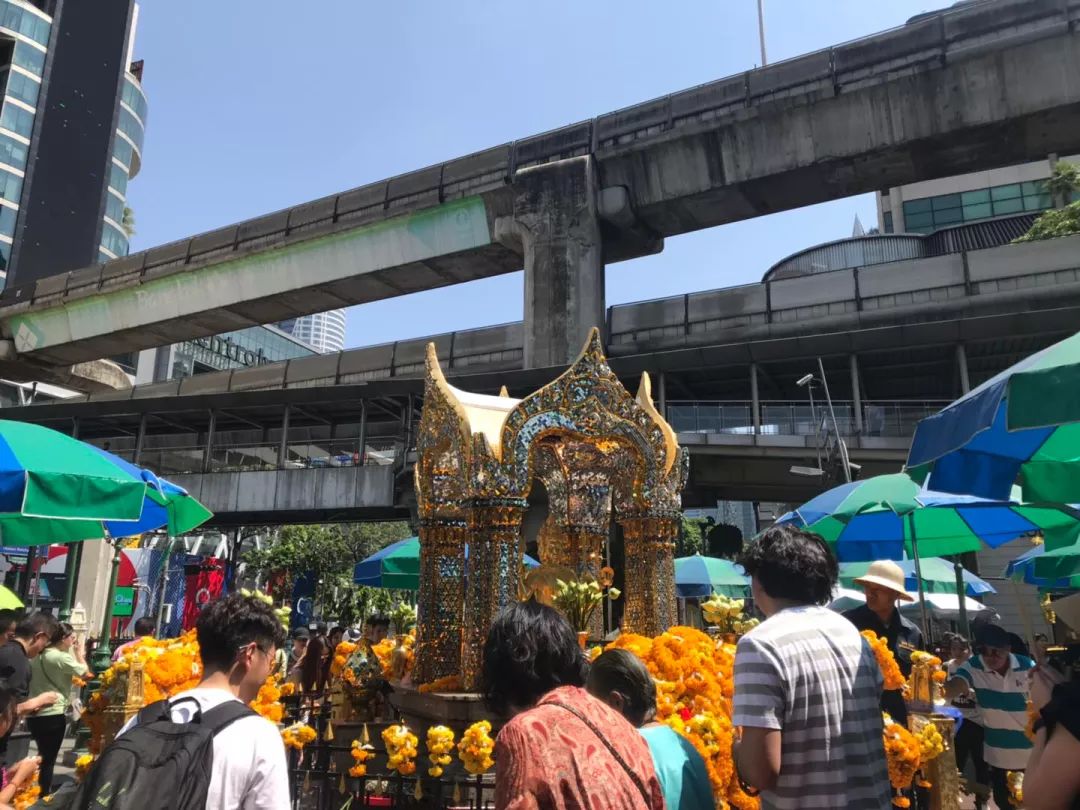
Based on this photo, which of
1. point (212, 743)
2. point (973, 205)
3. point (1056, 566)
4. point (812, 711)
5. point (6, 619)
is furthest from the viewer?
point (973, 205)

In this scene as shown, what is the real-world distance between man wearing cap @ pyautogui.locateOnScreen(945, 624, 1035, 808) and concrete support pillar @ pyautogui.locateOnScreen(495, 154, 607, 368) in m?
15.1

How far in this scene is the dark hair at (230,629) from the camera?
2.49 metres

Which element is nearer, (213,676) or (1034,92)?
(213,676)

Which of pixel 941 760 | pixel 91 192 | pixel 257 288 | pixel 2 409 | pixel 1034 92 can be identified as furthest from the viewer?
pixel 91 192

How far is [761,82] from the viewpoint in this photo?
1984 centimetres

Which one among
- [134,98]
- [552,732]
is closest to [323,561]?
[552,732]

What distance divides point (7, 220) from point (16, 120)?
746 cm

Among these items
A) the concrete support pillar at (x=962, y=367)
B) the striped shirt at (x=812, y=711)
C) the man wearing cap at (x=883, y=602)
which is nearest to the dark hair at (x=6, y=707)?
the striped shirt at (x=812, y=711)

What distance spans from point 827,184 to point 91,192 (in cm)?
5254

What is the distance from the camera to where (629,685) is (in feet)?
8.18

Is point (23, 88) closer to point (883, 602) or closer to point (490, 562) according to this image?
point (490, 562)

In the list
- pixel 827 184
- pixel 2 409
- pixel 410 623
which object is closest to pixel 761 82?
pixel 827 184

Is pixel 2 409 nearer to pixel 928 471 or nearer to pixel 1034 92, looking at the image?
pixel 928 471

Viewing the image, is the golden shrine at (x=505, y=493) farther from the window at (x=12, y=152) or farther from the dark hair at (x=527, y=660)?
the window at (x=12, y=152)
